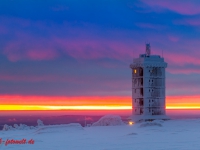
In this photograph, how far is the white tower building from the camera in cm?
5303

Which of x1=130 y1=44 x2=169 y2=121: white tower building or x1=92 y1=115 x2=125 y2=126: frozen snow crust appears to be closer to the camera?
x1=92 y1=115 x2=125 y2=126: frozen snow crust

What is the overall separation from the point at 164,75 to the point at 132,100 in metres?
5.61

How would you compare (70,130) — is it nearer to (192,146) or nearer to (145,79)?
(192,146)

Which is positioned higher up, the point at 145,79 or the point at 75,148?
the point at 145,79

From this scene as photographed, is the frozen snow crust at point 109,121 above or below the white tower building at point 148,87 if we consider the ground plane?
below

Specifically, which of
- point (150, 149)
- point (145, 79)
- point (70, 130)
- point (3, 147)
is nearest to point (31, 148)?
point (3, 147)

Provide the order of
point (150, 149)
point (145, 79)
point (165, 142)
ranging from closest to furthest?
point (150, 149)
point (165, 142)
point (145, 79)

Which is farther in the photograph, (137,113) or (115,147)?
(137,113)

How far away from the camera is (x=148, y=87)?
5325 centimetres

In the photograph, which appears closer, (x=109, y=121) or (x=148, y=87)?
(x=109, y=121)

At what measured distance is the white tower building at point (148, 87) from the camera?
53.0 metres

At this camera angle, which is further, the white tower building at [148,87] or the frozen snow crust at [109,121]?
the white tower building at [148,87]

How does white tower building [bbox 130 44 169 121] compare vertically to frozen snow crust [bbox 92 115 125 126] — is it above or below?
above

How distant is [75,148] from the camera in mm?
21078
